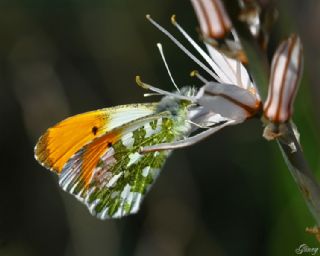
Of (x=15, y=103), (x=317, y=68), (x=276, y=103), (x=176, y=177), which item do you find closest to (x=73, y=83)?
(x=15, y=103)

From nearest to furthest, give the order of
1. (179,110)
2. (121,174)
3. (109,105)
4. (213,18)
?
(213,18) < (179,110) < (121,174) < (109,105)

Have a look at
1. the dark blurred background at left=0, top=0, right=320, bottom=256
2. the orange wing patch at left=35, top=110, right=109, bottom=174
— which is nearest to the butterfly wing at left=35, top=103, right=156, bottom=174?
the orange wing patch at left=35, top=110, right=109, bottom=174

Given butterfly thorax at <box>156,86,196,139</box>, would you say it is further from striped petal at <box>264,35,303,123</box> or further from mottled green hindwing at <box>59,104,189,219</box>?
striped petal at <box>264,35,303,123</box>

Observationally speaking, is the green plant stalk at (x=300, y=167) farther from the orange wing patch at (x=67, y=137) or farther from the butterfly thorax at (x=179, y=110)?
the orange wing patch at (x=67, y=137)

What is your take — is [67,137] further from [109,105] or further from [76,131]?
[109,105]

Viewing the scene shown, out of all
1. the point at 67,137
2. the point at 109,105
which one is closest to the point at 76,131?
the point at 67,137

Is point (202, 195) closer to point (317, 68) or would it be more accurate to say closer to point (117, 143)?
point (317, 68)

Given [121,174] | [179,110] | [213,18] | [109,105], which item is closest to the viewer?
[213,18]

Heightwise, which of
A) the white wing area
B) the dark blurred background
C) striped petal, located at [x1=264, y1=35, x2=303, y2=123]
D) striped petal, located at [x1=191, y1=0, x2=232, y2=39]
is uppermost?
striped petal, located at [x1=191, y1=0, x2=232, y2=39]
